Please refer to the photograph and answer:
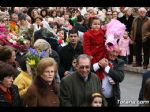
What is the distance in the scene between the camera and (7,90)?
6203 millimetres

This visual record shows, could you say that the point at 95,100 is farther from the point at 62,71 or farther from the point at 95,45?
the point at 95,45

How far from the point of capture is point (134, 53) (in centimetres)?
1478

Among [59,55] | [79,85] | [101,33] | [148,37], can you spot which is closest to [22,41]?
[59,55]

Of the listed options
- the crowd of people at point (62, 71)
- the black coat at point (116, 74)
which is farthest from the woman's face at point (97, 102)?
the black coat at point (116, 74)

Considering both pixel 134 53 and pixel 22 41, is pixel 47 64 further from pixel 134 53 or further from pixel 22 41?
pixel 134 53

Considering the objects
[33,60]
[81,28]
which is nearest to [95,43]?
[33,60]

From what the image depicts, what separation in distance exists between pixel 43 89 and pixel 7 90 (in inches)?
16.4

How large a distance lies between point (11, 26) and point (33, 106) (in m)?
6.46

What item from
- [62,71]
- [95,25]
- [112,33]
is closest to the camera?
[62,71]

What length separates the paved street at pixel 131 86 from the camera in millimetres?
10571

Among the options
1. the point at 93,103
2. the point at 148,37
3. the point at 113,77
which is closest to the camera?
the point at 93,103

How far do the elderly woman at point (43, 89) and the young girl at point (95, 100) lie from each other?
398 millimetres

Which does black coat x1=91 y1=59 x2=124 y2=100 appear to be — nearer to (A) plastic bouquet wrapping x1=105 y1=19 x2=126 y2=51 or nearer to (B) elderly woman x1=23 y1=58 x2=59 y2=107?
(A) plastic bouquet wrapping x1=105 y1=19 x2=126 y2=51

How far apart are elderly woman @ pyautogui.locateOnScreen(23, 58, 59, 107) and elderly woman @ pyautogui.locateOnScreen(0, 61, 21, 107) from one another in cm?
12
